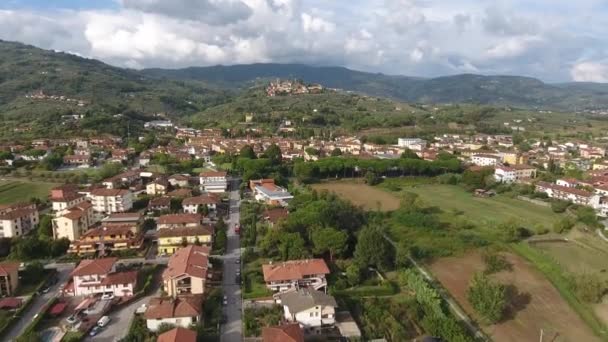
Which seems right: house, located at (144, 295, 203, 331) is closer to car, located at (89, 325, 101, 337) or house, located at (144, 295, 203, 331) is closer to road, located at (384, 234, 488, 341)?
car, located at (89, 325, 101, 337)

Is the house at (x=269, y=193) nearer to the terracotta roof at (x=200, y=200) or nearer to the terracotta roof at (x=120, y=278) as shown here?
the terracotta roof at (x=200, y=200)

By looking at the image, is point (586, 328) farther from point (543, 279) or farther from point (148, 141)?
point (148, 141)

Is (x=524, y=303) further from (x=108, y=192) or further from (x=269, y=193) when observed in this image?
(x=108, y=192)

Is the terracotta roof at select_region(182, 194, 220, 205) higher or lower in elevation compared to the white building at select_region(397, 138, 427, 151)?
lower

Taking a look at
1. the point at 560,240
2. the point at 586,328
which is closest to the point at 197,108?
the point at 560,240

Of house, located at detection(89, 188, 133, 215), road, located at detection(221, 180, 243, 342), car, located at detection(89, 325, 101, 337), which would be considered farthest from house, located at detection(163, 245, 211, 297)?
house, located at detection(89, 188, 133, 215)
